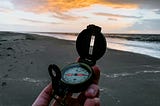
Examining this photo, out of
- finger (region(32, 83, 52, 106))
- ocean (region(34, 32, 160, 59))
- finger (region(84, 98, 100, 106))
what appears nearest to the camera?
finger (region(84, 98, 100, 106))

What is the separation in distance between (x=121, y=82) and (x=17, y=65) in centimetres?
477

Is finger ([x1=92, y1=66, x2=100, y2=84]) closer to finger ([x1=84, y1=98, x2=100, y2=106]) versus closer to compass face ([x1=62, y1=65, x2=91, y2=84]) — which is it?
compass face ([x1=62, y1=65, x2=91, y2=84])

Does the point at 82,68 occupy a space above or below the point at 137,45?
above

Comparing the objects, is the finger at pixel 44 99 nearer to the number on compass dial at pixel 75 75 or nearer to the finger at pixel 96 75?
the number on compass dial at pixel 75 75

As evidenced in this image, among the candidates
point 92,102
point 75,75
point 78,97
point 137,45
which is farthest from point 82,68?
point 137,45

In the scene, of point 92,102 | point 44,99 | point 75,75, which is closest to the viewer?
point 92,102

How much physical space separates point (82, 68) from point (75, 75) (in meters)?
0.08

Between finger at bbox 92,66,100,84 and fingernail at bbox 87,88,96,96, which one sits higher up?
finger at bbox 92,66,100,84

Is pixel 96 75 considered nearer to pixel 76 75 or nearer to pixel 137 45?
pixel 76 75

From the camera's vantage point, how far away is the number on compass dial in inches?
60.2

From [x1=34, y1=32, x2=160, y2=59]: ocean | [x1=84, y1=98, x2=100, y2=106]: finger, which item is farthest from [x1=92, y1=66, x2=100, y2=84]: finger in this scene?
[x1=34, y1=32, x2=160, y2=59]: ocean

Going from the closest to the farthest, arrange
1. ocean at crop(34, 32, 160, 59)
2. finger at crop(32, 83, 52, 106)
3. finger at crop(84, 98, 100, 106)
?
finger at crop(84, 98, 100, 106)
finger at crop(32, 83, 52, 106)
ocean at crop(34, 32, 160, 59)

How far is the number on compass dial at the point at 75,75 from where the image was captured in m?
1.53

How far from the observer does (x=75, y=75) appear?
1.59m
